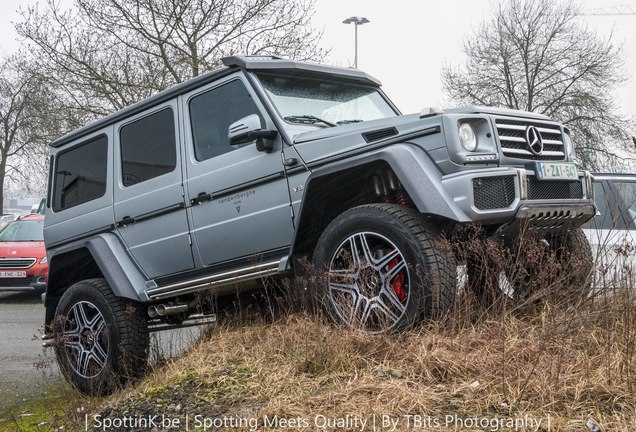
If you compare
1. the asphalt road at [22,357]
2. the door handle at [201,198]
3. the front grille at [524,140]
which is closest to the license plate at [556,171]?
the front grille at [524,140]

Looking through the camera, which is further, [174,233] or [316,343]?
[174,233]

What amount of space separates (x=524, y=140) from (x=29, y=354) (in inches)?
250

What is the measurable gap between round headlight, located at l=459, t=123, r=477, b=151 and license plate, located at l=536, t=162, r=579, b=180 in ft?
1.47

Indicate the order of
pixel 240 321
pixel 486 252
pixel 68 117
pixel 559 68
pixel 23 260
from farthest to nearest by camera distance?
pixel 559 68 < pixel 68 117 < pixel 23 260 < pixel 240 321 < pixel 486 252

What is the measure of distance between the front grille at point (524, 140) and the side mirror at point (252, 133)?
1.54 metres

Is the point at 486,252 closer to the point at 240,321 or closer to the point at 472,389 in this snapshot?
the point at 472,389

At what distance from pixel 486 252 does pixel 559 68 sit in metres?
26.2

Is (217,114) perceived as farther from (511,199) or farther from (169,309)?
(511,199)

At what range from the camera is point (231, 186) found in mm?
5770

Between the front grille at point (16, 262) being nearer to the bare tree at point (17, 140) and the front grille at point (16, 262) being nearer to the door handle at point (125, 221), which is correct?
the door handle at point (125, 221)

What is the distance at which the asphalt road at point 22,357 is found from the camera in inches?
273

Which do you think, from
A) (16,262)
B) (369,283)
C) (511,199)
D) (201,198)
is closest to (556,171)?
(511,199)

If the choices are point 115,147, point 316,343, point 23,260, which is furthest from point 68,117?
point 316,343

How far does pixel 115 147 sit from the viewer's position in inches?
273
